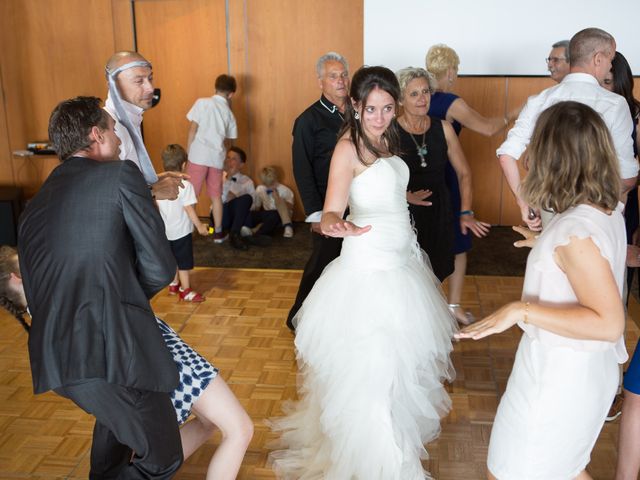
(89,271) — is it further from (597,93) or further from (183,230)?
(183,230)

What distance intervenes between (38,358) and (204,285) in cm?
334

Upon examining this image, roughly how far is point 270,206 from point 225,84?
1267mm

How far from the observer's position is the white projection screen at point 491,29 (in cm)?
638

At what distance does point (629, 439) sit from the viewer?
2.46 metres

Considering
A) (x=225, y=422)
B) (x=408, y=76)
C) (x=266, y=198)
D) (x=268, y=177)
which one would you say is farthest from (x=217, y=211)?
(x=225, y=422)

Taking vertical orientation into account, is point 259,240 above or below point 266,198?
below

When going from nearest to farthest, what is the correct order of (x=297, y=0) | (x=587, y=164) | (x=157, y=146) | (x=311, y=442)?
(x=587, y=164) → (x=311, y=442) → (x=297, y=0) → (x=157, y=146)

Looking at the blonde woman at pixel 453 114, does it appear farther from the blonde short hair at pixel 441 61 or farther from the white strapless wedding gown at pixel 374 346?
the white strapless wedding gown at pixel 374 346

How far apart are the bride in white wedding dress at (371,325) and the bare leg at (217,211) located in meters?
3.67

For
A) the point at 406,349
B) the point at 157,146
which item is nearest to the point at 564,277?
the point at 406,349

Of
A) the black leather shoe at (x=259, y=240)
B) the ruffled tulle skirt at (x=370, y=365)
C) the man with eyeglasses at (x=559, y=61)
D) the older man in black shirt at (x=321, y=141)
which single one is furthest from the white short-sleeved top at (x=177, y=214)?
the man with eyeglasses at (x=559, y=61)

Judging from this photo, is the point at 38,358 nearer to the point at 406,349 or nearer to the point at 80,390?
the point at 80,390

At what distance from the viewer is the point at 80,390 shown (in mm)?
2076

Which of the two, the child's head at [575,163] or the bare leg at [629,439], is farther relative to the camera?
the bare leg at [629,439]
